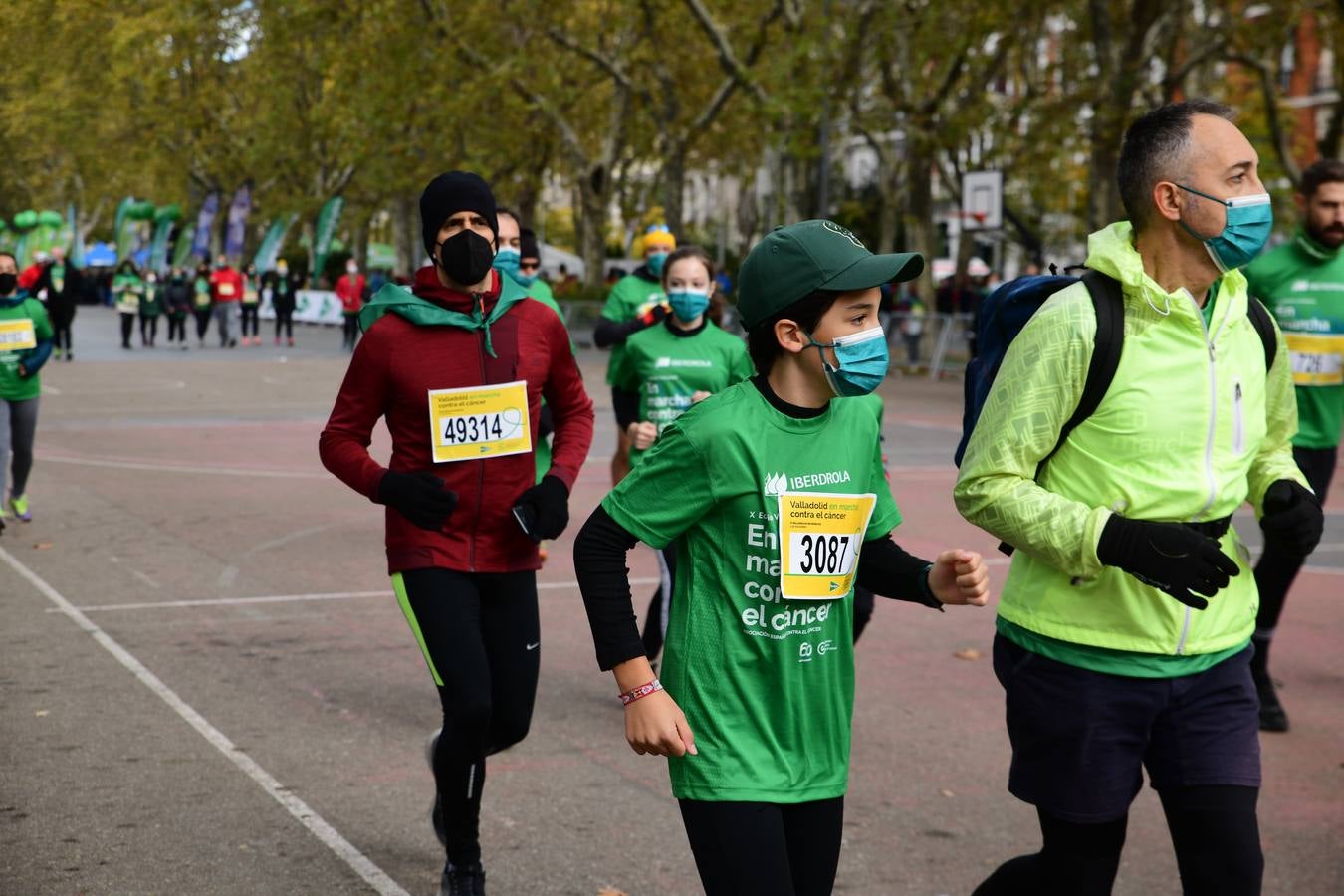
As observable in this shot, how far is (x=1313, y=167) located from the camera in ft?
21.6

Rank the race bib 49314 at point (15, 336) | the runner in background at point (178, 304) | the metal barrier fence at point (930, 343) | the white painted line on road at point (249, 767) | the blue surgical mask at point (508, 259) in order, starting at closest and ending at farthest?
the white painted line on road at point (249, 767) < the blue surgical mask at point (508, 259) < the race bib 49314 at point (15, 336) < the metal barrier fence at point (930, 343) < the runner in background at point (178, 304)

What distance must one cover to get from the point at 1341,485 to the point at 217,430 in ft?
36.7

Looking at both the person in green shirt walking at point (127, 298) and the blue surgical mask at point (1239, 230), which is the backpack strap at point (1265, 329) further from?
A: the person in green shirt walking at point (127, 298)

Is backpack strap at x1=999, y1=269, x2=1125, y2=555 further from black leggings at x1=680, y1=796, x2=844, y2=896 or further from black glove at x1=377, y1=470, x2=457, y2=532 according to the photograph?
black glove at x1=377, y1=470, x2=457, y2=532

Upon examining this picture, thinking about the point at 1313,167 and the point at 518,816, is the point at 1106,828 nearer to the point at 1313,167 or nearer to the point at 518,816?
the point at 518,816

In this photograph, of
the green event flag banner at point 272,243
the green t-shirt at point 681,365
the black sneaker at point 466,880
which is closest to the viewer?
the black sneaker at point 466,880

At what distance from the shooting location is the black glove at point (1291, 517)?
3.67 metres

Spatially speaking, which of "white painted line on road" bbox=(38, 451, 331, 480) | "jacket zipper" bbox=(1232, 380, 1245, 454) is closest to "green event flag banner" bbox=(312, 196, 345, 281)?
"white painted line on road" bbox=(38, 451, 331, 480)

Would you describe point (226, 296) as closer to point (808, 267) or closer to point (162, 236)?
point (162, 236)

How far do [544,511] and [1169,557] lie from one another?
6.59ft

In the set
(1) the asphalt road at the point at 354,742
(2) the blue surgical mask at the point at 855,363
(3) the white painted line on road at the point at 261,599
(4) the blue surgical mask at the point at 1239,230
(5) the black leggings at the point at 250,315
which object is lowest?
(5) the black leggings at the point at 250,315

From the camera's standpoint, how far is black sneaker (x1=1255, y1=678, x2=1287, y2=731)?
6793 mm

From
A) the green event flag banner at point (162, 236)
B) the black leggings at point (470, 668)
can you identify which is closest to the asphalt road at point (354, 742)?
the black leggings at point (470, 668)

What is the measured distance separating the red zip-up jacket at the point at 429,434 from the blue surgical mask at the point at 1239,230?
1986 mm
